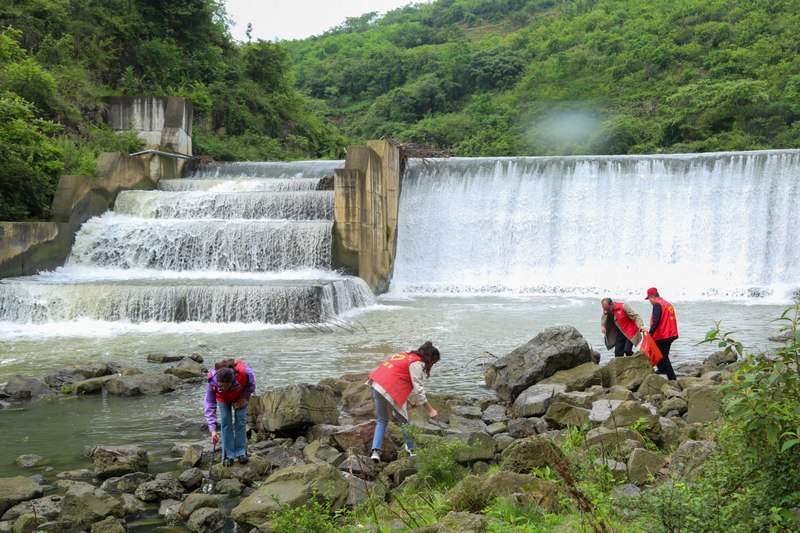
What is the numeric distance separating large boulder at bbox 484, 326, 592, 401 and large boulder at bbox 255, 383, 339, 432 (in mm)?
2541

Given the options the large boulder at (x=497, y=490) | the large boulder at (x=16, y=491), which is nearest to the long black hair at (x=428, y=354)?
the large boulder at (x=497, y=490)

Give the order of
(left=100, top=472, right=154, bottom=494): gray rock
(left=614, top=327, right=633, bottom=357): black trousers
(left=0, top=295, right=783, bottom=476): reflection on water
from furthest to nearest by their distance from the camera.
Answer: (left=614, top=327, right=633, bottom=357): black trousers, (left=0, top=295, right=783, bottom=476): reflection on water, (left=100, top=472, right=154, bottom=494): gray rock

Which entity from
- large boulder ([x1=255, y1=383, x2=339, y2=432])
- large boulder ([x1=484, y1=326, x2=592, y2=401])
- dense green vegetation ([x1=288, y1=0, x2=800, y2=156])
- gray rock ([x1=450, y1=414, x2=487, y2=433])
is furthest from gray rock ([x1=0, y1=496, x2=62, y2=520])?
dense green vegetation ([x1=288, y1=0, x2=800, y2=156])

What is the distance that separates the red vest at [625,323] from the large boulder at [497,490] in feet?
18.4

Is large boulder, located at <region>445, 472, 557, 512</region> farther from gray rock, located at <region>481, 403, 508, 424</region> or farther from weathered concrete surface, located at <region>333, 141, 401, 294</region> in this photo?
weathered concrete surface, located at <region>333, 141, 401, 294</region>

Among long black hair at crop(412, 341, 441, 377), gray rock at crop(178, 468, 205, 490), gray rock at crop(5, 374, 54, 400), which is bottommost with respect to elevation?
gray rock at crop(5, 374, 54, 400)

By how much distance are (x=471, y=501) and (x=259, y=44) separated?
33973 millimetres

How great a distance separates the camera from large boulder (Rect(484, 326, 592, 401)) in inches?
360

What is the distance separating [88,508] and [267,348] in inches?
299

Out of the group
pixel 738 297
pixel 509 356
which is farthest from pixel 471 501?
pixel 738 297

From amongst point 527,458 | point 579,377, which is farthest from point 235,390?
point 579,377

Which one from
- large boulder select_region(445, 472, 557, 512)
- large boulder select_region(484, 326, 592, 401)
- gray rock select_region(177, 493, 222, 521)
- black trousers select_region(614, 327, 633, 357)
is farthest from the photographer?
black trousers select_region(614, 327, 633, 357)

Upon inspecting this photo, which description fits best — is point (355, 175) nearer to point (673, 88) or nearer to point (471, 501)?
point (471, 501)

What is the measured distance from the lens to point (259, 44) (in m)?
35.3
